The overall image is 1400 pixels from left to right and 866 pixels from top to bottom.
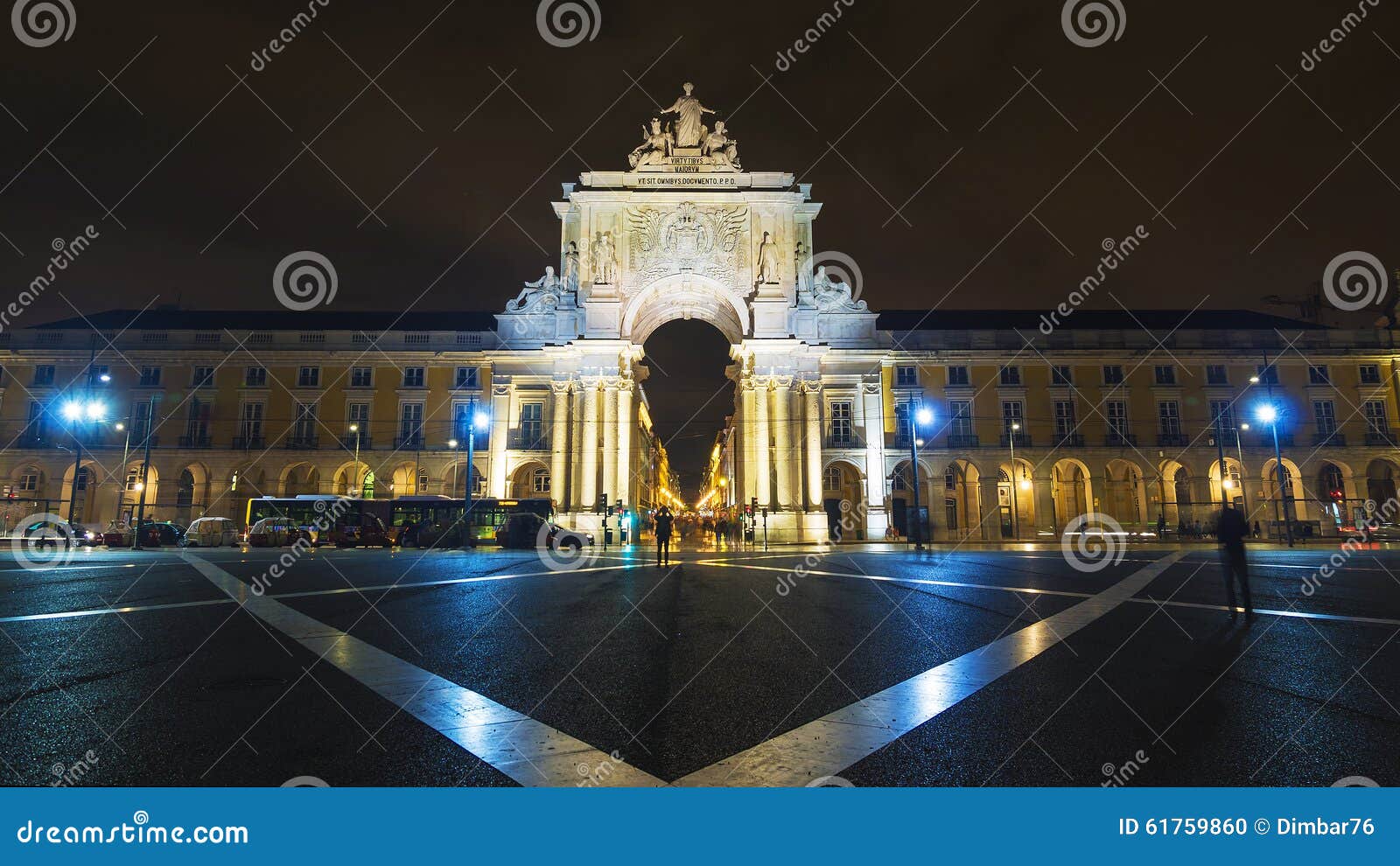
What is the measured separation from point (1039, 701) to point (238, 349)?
52.9 m

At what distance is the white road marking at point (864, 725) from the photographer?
10.1 feet

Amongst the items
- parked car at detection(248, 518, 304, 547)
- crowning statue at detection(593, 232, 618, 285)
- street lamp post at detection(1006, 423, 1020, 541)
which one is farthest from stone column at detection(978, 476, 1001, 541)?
parked car at detection(248, 518, 304, 547)

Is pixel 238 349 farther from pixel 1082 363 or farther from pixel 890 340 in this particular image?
pixel 1082 363

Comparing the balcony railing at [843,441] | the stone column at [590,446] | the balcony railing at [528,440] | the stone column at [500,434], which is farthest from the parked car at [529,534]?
the balcony railing at [843,441]

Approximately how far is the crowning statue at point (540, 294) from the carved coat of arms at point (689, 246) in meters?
4.97

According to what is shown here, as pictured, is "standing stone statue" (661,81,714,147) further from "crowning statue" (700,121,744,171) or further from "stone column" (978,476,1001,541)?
"stone column" (978,476,1001,541)

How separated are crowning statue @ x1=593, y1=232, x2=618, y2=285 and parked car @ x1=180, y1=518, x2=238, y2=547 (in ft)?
75.1

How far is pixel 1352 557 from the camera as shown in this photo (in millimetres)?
20594

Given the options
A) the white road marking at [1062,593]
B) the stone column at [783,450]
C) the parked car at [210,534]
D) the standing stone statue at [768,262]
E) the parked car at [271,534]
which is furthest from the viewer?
the standing stone statue at [768,262]

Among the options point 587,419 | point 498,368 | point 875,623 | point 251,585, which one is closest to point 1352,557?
point 875,623

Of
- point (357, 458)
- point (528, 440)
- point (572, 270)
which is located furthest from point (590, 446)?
point (357, 458)

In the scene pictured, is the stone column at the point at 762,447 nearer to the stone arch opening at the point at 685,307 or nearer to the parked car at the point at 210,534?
the stone arch opening at the point at 685,307

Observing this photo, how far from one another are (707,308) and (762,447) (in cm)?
1072

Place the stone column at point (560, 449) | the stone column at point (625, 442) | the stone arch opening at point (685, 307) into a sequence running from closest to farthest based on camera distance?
1. the stone column at point (625, 442)
2. the stone column at point (560, 449)
3. the stone arch opening at point (685, 307)
